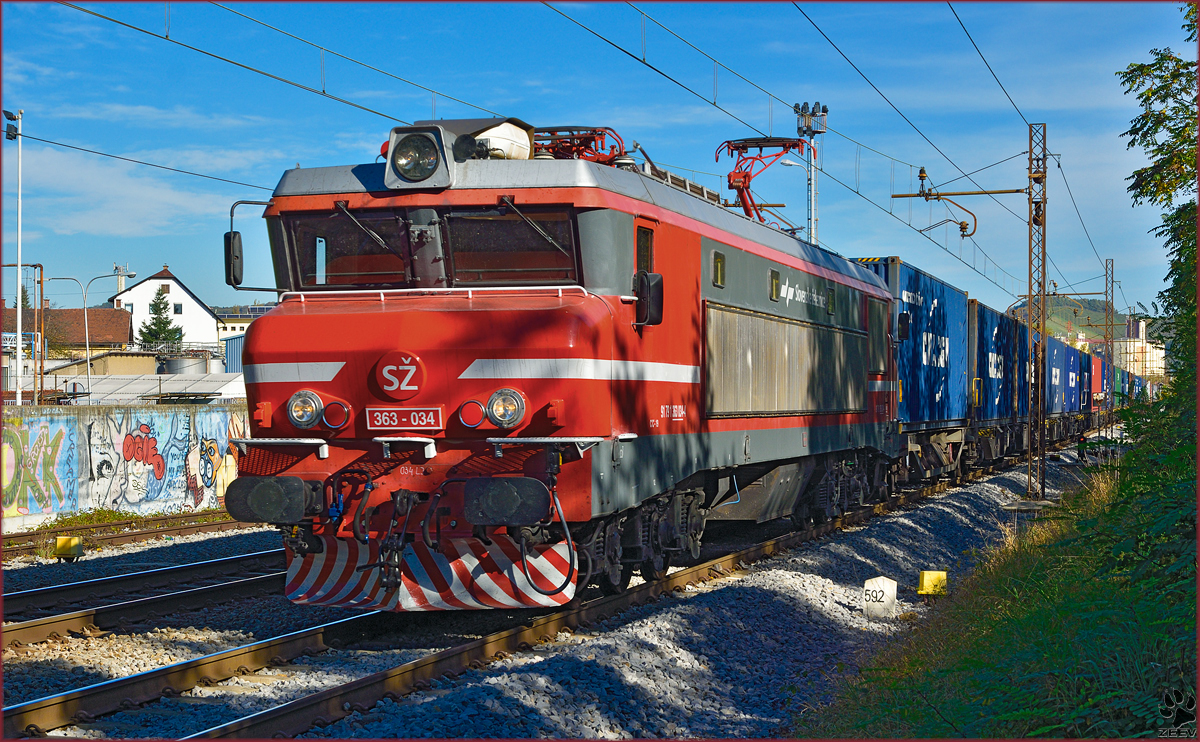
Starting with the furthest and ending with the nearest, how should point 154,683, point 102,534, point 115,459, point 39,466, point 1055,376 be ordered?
point 1055,376
point 115,459
point 39,466
point 102,534
point 154,683

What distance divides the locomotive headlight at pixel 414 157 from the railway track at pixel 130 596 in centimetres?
477

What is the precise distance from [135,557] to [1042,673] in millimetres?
12048

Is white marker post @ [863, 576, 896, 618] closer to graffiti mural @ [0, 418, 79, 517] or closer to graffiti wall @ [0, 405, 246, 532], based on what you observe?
graffiti wall @ [0, 405, 246, 532]

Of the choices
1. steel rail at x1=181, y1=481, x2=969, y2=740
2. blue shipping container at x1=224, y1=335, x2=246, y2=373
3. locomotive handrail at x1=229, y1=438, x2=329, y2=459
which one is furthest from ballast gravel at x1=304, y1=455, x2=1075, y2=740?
blue shipping container at x1=224, y1=335, x2=246, y2=373

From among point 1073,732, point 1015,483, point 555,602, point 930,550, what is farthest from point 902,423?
point 1073,732

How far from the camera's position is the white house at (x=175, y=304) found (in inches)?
3809

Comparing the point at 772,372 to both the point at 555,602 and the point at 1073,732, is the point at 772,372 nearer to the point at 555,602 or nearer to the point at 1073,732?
the point at 555,602

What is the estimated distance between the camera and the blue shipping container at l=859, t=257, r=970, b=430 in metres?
19.4

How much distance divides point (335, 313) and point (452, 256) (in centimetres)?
105

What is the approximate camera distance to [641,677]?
7.64 metres

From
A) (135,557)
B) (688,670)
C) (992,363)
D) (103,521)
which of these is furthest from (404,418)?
(992,363)

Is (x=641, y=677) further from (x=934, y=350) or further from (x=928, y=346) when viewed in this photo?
(x=934, y=350)

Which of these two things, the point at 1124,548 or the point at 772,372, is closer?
the point at 1124,548

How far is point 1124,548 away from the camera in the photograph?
687 centimetres
